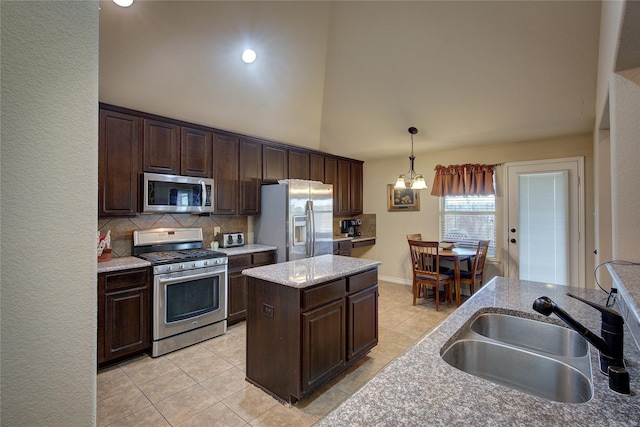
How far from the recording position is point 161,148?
3303 millimetres

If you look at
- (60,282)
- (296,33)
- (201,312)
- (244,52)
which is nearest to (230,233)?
(201,312)

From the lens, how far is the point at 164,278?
2.94 m

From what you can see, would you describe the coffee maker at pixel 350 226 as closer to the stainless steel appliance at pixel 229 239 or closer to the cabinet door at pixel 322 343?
the stainless steel appliance at pixel 229 239

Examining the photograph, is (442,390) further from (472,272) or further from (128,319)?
(472,272)

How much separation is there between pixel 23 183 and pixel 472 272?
15.0 ft

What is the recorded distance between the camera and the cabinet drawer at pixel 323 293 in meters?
2.08

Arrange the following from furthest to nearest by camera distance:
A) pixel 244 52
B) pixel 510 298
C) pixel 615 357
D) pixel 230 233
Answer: pixel 230 233 < pixel 244 52 < pixel 510 298 < pixel 615 357

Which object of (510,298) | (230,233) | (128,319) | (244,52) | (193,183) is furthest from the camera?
(230,233)

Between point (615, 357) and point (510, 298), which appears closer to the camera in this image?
point (615, 357)

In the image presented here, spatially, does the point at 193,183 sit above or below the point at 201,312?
above

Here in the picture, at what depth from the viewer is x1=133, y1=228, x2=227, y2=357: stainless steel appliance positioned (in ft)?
9.61

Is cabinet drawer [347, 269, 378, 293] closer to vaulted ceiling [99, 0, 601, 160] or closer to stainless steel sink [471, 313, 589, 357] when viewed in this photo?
stainless steel sink [471, 313, 589, 357]

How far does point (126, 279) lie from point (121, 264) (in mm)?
147

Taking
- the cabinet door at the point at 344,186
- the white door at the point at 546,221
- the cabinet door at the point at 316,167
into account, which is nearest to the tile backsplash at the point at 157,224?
the cabinet door at the point at 316,167
